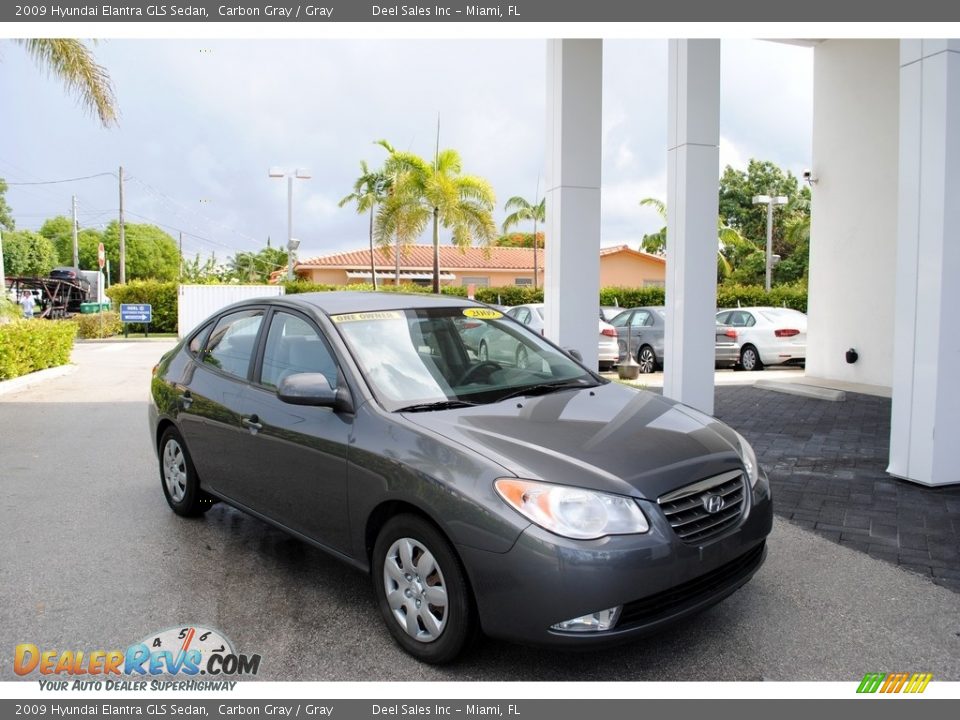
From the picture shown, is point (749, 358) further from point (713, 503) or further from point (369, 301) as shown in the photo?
point (713, 503)

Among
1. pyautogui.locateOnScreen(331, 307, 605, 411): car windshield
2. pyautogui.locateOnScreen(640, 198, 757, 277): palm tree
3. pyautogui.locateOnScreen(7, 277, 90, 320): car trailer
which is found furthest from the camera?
pyautogui.locateOnScreen(640, 198, 757, 277): palm tree

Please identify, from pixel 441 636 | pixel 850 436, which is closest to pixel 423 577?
pixel 441 636

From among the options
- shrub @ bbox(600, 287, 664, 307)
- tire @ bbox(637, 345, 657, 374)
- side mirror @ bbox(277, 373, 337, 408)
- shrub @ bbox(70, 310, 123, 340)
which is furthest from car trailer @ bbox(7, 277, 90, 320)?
side mirror @ bbox(277, 373, 337, 408)

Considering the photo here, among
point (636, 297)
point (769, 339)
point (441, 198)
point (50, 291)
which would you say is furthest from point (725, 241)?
point (50, 291)

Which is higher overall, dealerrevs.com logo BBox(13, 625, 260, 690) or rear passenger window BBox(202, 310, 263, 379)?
rear passenger window BBox(202, 310, 263, 379)

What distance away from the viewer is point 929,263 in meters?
5.58

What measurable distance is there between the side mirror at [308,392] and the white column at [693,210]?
16.6ft

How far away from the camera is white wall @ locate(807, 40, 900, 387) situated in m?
11.5

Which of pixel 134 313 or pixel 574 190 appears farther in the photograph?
pixel 134 313

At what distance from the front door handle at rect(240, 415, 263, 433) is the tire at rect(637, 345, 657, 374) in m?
11.8

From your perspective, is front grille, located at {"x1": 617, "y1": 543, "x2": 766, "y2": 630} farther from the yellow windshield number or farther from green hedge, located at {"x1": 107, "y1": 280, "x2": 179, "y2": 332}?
green hedge, located at {"x1": 107, "y1": 280, "x2": 179, "y2": 332}

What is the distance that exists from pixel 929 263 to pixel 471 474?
4.44m

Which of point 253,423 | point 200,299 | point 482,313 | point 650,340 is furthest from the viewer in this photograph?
point 200,299

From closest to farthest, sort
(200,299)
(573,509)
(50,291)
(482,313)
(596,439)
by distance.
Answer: (573,509), (596,439), (482,313), (200,299), (50,291)
